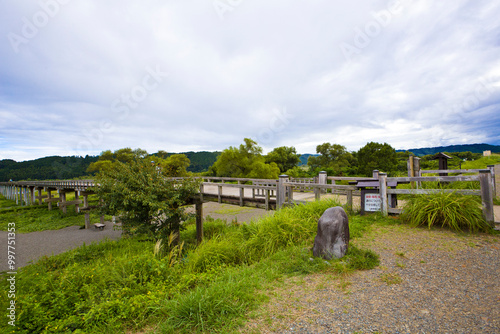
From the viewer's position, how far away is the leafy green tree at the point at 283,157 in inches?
1719

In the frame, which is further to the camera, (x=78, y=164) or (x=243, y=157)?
(x=78, y=164)

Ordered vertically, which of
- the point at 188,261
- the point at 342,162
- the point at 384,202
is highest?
the point at 342,162

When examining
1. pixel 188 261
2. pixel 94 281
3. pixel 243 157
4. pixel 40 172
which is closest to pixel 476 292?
pixel 188 261

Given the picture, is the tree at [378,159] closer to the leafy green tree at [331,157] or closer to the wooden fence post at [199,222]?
the leafy green tree at [331,157]

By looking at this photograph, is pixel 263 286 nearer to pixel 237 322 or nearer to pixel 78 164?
pixel 237 322

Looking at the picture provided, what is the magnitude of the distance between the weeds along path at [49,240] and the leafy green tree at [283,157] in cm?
3064

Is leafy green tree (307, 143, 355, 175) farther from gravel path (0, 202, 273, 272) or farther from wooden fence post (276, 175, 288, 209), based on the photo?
wooden fence post (276, 175, 288, 209)

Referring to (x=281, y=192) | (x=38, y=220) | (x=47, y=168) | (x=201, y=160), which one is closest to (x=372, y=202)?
(x=281, y=192)

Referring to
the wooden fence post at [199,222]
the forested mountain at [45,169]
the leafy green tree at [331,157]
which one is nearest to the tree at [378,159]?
the leafy green tree at [331,157]

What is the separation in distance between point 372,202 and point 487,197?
2.38 metres

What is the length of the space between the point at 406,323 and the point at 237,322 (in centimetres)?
177

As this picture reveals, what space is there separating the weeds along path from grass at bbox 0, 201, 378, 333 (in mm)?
7259

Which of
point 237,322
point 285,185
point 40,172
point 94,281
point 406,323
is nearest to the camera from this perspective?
point 406,323

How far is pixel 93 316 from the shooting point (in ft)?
9.66
